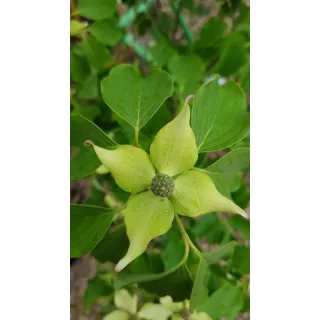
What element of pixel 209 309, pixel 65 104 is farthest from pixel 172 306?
pixel 65 104

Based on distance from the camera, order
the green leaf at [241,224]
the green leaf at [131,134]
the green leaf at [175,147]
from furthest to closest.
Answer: the green leaf at [241,224] < the green leaf at [131,134] < the green leaf at [175,147]

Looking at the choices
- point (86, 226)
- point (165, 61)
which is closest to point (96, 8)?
point (165, 61)

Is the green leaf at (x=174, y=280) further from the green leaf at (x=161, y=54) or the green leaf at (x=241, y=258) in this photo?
the green leaf at (x=161, y=54)

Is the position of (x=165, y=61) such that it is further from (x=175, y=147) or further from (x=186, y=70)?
(x=175, y=147)

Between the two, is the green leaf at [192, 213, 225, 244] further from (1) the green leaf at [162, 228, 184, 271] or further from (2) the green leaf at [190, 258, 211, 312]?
(2) the green leaf at [190, 258, 211, 312]

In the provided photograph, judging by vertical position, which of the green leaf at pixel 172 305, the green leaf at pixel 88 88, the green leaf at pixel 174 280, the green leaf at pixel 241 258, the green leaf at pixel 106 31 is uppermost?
the green leaf at pixel 106 31

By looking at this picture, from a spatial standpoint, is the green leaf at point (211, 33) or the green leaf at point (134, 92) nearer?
the green leaf at point (134, 92)

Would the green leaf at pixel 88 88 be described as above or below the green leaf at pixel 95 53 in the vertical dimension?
below

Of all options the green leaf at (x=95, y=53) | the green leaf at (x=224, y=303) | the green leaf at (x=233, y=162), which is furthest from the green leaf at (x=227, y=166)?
the green leaf at (x=95, y=53)
